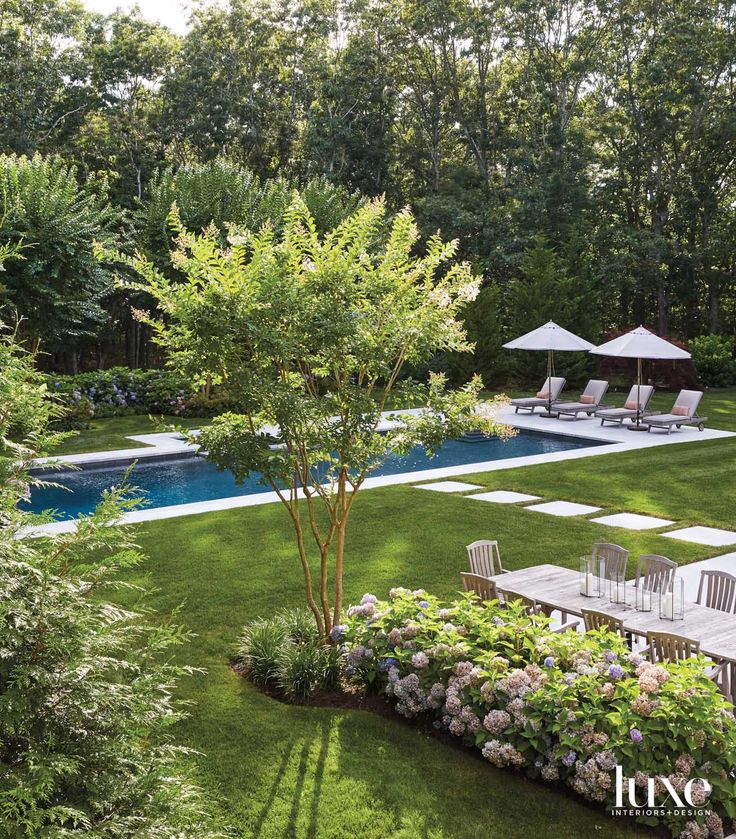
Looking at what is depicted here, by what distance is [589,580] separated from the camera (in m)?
7.22

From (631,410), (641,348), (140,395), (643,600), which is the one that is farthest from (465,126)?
(643,600)

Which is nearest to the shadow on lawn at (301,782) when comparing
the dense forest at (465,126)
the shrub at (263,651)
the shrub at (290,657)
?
the shrub at (290,657)

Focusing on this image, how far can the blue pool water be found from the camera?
1477 centimetres

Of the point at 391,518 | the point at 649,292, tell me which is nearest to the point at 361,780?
the point at 391,518

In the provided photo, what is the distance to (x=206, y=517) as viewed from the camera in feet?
40.4

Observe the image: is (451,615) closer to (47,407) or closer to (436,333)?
(436,333)

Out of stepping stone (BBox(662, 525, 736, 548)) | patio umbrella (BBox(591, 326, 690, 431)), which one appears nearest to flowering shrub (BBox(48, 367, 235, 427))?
patio umbrella (BBox(591, 326, 690, 431))

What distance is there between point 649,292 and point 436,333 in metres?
28.1

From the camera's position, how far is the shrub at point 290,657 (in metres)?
6.81

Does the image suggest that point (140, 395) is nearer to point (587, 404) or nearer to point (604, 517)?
point (587, 404)

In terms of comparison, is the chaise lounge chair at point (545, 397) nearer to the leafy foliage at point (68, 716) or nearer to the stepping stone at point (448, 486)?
the stepping stone at point (448, 486)

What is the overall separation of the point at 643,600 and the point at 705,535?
15.4ft

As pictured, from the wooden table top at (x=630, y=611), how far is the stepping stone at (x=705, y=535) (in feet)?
11.9

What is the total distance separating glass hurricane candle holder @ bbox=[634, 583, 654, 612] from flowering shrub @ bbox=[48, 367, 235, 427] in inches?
608
